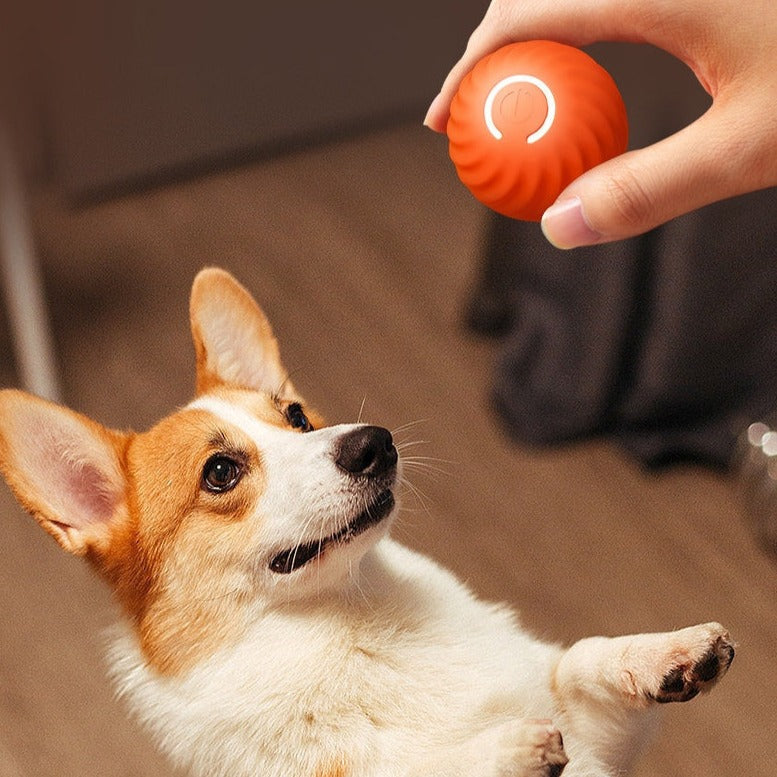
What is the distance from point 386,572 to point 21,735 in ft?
3.11

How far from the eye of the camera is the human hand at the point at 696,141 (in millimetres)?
973

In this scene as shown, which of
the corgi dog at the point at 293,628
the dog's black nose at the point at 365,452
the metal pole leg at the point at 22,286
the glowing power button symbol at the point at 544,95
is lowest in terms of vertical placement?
the metal pole leg at the point at 22,286

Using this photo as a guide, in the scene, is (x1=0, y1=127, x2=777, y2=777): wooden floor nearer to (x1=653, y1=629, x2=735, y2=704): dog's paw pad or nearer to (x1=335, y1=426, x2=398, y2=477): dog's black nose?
(x1=335, y1=426, x2=398, y2=477): dog's black nose

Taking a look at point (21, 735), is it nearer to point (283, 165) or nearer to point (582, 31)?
point (582, 31)

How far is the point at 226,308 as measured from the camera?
53.5 inches

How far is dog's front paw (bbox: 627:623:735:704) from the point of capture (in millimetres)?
1032

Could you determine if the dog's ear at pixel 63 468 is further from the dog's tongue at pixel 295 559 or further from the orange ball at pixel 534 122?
the orange ball at pixel 534 122

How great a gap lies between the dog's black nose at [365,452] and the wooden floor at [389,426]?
62 cm

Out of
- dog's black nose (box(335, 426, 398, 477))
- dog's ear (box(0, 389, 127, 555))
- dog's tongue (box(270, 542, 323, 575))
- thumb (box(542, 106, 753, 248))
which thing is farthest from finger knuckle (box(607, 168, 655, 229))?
dog's ear (box(0, 389, 127, 555))

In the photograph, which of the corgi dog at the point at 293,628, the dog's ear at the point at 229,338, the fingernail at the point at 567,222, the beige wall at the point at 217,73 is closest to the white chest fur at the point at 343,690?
the corgi dog at the point at 293,628

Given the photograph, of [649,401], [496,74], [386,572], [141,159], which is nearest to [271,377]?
[386,572]

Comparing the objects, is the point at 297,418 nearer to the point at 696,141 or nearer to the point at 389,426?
the point at 696,141

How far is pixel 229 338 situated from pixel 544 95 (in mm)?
558

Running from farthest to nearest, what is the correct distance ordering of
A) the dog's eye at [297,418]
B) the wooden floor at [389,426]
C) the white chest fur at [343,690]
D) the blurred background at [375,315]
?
the blurred background at [375,315] < the wooden floor at [389,426] < the dog's eye at [297,418] < the white chest fur at [343,690]
